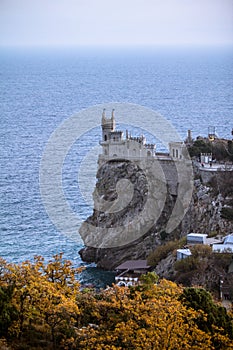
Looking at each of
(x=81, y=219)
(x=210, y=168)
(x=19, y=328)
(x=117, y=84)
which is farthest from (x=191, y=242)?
(x=117, y=84)

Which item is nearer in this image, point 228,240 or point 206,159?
point 228,240

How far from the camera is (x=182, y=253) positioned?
49625 mm

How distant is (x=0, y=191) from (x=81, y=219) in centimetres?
1022

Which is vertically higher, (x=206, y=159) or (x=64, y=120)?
(x=64, y=120)

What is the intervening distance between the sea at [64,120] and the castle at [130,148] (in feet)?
15.0

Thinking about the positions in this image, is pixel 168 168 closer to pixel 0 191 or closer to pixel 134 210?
pixel 134 210

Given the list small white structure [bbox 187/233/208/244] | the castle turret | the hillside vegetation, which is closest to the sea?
the castle turret

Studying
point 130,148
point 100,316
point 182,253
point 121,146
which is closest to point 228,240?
point 182,253

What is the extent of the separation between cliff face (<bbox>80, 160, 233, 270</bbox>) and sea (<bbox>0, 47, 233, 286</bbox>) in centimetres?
134

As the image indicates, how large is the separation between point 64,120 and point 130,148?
49.2 m

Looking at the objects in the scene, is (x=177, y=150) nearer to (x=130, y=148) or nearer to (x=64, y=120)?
(x=130, y=148)

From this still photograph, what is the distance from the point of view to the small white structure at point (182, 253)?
49.3 m

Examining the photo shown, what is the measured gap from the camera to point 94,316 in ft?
107

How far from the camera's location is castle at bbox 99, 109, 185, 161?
6319 centimetres
